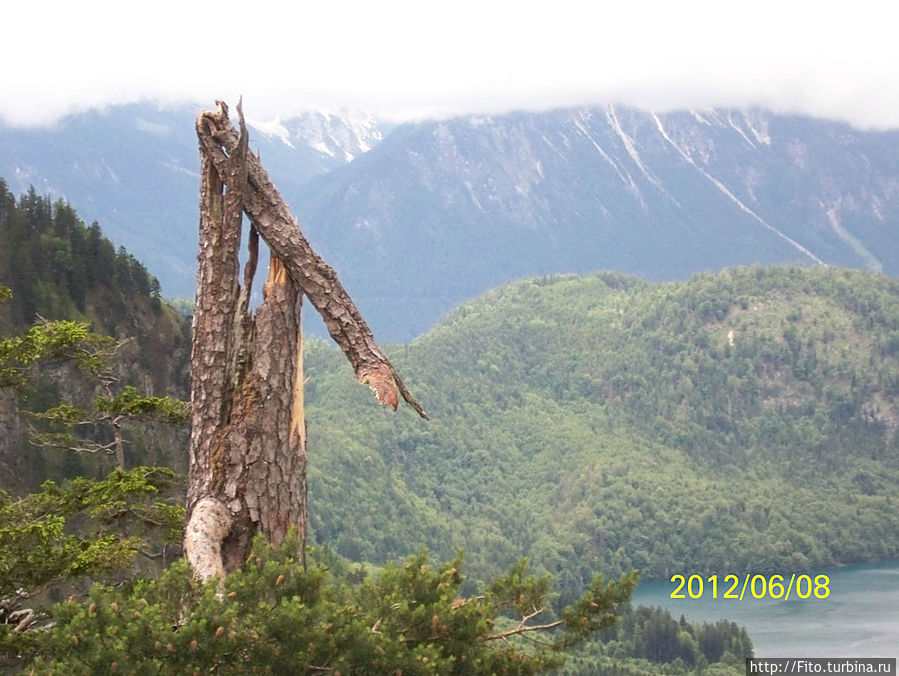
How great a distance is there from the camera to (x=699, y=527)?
160625mm

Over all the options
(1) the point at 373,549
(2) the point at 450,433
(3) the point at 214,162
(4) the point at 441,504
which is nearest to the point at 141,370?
(3) the point at 214,162

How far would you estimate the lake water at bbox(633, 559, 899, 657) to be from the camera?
3524 inches

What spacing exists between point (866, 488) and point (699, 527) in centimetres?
3324

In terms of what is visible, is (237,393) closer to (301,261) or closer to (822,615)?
(301,261)

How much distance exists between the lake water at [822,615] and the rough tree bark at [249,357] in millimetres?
76498

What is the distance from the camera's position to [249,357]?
12.7 m

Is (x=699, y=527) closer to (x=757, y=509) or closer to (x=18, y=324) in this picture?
(x=757, y=509)

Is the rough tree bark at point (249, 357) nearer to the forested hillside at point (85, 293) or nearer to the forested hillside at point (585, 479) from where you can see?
the forested hillside at point (85, 293)

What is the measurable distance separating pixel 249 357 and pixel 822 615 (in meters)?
103

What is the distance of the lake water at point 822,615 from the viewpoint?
89.5m

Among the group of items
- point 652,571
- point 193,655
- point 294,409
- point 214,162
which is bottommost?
point 652,571

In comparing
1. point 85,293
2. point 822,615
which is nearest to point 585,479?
point 822,615
